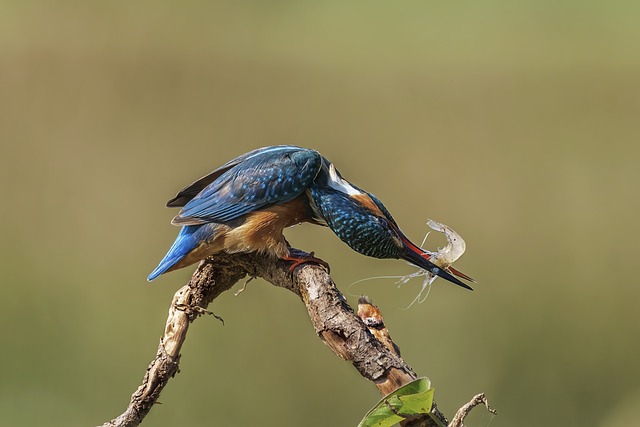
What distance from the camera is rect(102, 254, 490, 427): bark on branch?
0.94 metres

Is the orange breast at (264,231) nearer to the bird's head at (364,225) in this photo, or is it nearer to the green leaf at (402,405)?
the bird's head at (364,225)

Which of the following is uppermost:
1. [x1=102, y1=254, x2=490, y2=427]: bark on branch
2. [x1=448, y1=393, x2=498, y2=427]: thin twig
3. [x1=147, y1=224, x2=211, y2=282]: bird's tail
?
[x1=147, y1=224, x2=211, y2=282]: bird's tail

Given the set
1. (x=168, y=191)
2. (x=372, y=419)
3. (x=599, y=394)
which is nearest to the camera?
(x=372, y=419)

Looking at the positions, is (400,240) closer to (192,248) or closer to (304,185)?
(304,185)

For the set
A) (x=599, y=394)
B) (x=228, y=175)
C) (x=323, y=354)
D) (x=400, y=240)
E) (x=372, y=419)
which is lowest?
(x=599, y=394)

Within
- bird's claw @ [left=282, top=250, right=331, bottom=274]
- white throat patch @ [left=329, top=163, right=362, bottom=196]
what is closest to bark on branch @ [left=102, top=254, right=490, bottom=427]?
bird's claw @ [left=282, top=250, right=331, bottom=274]

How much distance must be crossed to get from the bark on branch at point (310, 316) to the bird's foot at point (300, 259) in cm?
1

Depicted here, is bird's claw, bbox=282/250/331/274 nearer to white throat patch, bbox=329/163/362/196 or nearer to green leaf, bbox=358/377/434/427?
white throat patch, bbox=329/163/362/196

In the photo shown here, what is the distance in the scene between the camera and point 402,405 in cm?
88

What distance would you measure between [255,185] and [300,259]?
120 mm

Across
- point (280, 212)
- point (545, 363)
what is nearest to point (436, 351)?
point (545, 363)

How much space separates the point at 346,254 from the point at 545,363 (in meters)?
0.62

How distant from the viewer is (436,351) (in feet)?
7.36

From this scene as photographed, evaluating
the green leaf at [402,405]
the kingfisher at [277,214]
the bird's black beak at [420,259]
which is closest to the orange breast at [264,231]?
the kingfisher at [277,214]
